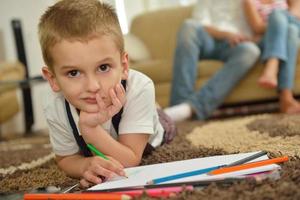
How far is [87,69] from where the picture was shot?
27.0 inches

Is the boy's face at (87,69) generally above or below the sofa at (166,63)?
above

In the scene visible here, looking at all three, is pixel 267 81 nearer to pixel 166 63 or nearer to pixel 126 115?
pixel 166 63

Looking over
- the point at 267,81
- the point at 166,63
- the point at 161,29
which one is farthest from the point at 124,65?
the point at 161,29

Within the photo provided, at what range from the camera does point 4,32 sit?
11.5 feet

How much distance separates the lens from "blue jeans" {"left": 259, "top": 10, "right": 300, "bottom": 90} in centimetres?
179

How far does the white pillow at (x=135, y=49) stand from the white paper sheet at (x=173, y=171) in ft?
5.48

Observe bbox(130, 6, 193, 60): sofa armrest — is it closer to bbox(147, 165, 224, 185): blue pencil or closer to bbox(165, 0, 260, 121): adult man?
bbox(165, 0, 260, 121): adult man

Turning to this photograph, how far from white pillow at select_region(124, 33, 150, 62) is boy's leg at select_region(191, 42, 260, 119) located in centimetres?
65

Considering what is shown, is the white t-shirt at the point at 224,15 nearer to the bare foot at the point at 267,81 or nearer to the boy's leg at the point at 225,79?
the boy's leg at the point at 225,79


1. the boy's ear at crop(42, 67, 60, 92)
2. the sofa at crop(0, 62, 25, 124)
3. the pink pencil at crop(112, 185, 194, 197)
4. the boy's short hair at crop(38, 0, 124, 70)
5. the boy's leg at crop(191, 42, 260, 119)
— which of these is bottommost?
the sofa at crop(0, 62, 25, 124)

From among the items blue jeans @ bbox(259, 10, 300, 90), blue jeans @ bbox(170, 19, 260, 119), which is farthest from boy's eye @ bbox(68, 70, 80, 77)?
blue jeans @ bbox(259, 10, 300, 90)

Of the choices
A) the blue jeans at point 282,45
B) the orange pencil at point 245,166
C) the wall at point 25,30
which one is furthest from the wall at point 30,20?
the orange pencil at point 245,166

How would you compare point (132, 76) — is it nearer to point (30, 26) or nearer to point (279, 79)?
point (279, 79)

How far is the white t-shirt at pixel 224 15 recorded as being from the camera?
2.15m
